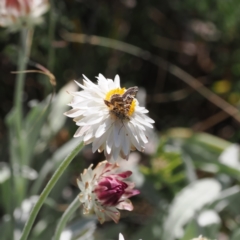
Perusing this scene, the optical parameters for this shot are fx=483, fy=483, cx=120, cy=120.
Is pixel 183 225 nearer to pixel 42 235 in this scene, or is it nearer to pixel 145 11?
pixel 42 235

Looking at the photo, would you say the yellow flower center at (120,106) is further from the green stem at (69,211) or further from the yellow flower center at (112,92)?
the green stem at (69,211)

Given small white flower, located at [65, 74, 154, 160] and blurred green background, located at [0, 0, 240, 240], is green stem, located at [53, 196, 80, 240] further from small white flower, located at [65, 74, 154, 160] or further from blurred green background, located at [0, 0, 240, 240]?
blurred green background, located at [0, 0, 240, 240]

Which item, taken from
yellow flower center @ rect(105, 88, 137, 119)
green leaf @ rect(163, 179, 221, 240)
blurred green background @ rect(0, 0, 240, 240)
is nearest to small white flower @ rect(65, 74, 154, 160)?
yellow flower center @ rect(105, 88, 137, 119)

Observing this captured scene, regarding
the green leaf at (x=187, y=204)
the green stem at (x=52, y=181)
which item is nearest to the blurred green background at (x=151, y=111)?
the green leaf at (x=187, y=204)

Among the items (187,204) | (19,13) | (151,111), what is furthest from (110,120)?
(151,111)

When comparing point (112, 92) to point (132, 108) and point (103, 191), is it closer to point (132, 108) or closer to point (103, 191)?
point (132, 108)

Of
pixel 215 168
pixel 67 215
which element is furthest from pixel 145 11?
pixel 67 215
